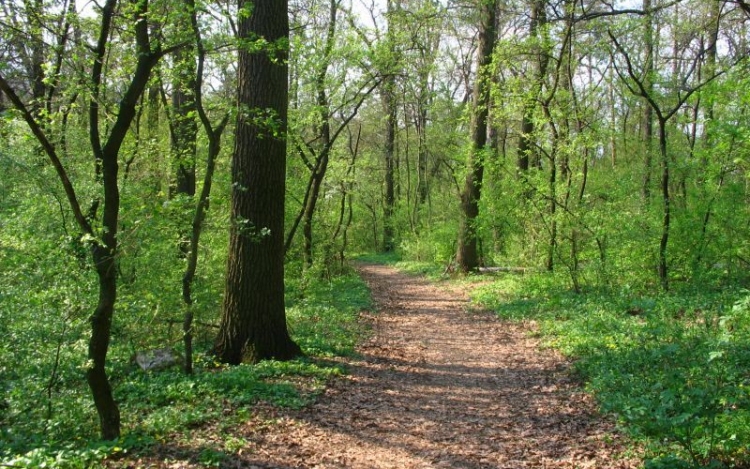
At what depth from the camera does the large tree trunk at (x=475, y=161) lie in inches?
617

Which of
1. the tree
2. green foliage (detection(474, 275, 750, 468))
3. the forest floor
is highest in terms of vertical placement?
the tree

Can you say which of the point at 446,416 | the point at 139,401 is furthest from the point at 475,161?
the point at 139,401

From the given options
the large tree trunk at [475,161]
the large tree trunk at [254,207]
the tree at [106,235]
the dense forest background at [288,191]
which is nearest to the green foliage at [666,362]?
the dense forest background at [288,191]

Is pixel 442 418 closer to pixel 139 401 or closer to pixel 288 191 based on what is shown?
pixel 139 401

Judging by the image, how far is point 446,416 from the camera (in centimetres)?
571

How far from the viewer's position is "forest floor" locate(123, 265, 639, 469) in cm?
450

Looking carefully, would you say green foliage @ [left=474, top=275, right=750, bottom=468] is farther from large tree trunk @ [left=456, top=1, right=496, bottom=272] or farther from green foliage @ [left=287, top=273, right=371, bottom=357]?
large tree trunk @ [left=456, top=1, right=496, bottom=272]

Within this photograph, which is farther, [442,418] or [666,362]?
[666,362]

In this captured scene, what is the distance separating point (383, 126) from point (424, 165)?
4533 mm

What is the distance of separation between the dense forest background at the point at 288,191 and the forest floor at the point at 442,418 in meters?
0.80

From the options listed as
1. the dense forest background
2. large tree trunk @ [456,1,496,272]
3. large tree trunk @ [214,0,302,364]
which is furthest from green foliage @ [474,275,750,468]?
large tree trunk @ [456,1,496,272]

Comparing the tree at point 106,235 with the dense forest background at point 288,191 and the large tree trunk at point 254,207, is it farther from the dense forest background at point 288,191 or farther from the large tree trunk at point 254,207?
the large tree trunk at point 254,207

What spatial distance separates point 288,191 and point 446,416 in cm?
907

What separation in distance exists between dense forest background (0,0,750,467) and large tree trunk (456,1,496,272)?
0.07m
